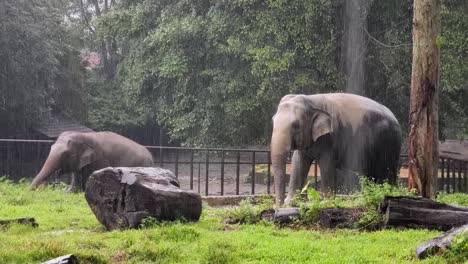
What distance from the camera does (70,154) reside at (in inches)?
643

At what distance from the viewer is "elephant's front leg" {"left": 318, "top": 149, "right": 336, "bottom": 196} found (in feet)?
40.0

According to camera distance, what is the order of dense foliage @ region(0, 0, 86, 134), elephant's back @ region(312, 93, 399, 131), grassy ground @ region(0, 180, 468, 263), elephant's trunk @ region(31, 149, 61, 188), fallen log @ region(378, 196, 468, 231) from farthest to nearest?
1. dense foliage @ region(0, 0, 86, 134)
2. elephant's trunk @ region(31, 149, 61, 188)
3. elephant's back @ region(312, 93, 399, 131)
4. fallen log @ region(378, 196, 468, 231)
5. grassy ground @ region(0, 180, 468, 263)

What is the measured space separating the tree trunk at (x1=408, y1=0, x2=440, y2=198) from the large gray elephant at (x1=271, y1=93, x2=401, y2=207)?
2.36 m

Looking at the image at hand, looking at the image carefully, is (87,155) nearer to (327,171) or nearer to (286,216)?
(327,171)

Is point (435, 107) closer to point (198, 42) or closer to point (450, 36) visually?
point (450, 36)

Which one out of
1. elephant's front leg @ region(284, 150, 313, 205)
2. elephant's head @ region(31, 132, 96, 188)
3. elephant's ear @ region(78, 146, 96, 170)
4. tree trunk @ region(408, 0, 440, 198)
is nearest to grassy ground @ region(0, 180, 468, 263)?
tree trunk @ region(408, 0, 440, 198)

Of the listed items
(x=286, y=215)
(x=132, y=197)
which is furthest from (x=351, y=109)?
(x=132, y=197)

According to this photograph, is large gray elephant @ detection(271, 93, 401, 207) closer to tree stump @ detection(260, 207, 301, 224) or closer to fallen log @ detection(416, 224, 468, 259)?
tree stump @ detection(260, 207, 301, 224)

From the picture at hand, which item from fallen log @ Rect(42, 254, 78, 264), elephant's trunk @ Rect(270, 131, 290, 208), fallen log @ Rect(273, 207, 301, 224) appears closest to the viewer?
fallen log @ Rect(42, 254, 78, 264)

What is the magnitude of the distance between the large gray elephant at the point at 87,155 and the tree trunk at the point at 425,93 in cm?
888

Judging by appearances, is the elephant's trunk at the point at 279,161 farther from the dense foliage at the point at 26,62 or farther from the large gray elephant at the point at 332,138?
the dense foliage at the point at 26,62

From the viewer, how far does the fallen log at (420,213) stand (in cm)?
793

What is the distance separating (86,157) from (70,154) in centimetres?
41

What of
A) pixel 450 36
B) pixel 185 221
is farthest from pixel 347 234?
pixel 450 36
